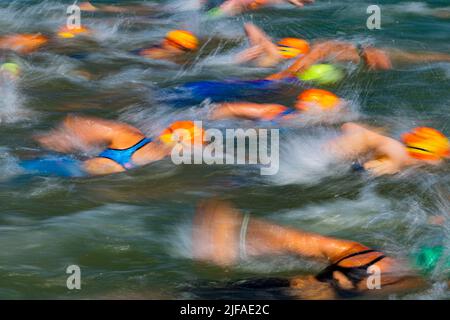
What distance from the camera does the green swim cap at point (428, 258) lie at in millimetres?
5418

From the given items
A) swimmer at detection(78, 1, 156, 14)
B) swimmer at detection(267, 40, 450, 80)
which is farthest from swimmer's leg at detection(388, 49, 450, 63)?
swimmer at detection(78, 1, 156, 14)

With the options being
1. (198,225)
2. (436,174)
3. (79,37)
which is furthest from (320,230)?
(79,37)

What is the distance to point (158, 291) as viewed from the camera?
5.29 m

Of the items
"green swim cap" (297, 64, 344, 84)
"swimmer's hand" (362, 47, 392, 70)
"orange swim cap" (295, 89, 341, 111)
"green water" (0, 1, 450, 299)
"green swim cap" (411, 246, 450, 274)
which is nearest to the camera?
"green swim cap" (411, 246, 450, 274)

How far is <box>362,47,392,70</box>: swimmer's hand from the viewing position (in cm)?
926

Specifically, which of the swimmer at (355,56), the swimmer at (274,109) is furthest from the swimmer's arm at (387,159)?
the swimmer at (355,56)

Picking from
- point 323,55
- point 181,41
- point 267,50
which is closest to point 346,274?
point 323,55

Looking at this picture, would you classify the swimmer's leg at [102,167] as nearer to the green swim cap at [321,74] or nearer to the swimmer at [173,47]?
the green swim cap at [321,74]

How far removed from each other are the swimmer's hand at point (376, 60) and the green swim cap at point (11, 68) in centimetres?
322

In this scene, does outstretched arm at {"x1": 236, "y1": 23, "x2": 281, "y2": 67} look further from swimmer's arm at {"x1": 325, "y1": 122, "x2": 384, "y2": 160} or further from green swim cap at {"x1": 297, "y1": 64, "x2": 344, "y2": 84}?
swimmer's arm at {"x1": 325, "y1": 122, "x2": 384, "y2": 160}

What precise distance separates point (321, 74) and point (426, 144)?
1.95 metres

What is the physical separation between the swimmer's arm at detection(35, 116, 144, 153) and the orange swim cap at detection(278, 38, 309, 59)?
2585 millimetres
